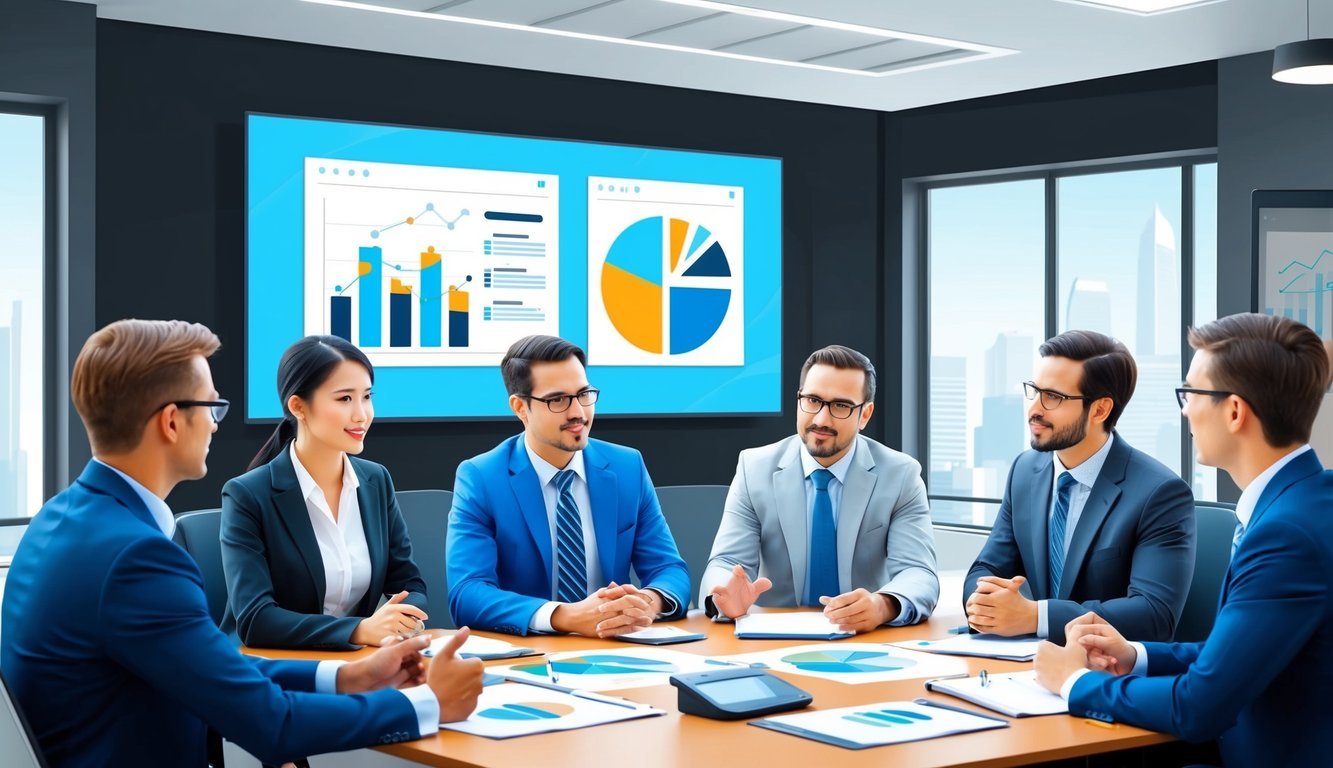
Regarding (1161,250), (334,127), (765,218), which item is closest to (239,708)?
(334,127)

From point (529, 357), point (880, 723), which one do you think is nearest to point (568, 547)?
point (529, 357)

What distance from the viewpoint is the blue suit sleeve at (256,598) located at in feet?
10.5

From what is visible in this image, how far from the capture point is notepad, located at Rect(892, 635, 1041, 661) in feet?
10.00

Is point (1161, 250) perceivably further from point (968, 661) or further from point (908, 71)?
point (968, 661)

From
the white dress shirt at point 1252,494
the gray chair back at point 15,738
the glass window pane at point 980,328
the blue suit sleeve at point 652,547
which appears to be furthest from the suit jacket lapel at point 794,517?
the glass window pane at point 980,328

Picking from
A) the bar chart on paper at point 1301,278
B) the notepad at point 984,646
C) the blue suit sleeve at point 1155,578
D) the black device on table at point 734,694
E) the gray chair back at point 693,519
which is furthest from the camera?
the bar chart on paper at point 1301,278

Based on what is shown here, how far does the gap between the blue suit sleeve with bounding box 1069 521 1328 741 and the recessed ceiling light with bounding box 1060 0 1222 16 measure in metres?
3.75

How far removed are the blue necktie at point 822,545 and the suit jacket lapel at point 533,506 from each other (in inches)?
30.9

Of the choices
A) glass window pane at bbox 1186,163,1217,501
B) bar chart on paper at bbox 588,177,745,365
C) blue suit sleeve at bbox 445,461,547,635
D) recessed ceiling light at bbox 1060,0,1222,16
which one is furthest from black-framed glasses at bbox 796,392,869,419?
glass window pane at bbox 1186,163,1217,501

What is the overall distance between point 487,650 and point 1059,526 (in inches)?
60.5

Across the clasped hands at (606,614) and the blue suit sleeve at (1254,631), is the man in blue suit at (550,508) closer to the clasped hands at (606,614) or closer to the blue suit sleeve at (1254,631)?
the clasped hands at (606,614)

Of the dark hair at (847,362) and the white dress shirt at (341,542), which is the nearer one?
the white dress shirt at (341,542)

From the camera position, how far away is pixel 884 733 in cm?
235

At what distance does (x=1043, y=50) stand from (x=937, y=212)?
1945 millimetres
